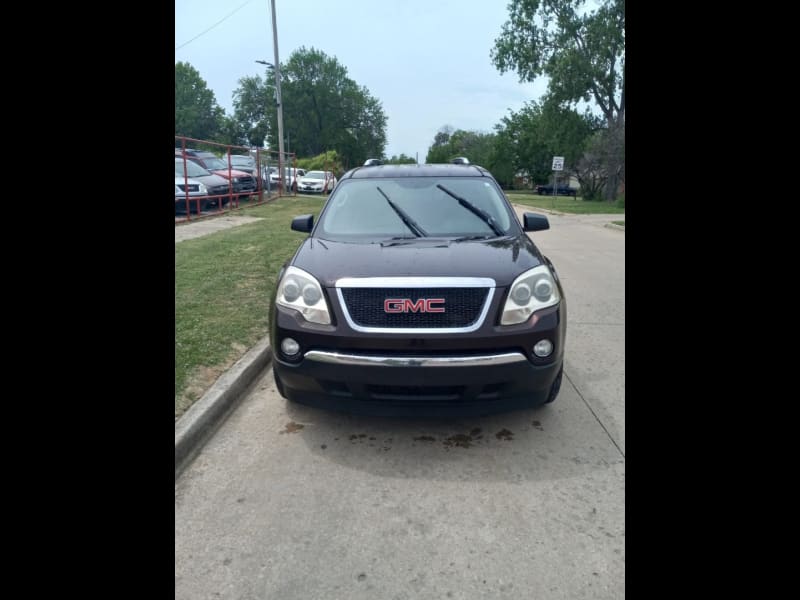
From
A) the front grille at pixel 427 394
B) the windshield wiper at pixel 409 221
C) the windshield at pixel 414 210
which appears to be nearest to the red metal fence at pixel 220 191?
the windshield at pixel 414 210

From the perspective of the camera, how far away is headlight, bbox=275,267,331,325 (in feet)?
10.0

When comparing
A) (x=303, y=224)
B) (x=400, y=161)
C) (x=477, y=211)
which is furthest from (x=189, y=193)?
(x=400, y=161)

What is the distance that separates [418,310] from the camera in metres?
2.95

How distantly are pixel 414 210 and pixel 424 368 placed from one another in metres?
1.75

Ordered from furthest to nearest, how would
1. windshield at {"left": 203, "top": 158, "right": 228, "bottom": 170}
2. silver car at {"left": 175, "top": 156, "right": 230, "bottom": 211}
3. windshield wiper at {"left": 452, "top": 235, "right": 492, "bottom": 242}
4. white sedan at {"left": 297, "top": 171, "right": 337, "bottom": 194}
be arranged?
white sedan at {"left": 297, "top": 171, "right": 337, "bottom": 194}, windshield at {"left": 203, "top": 158, "right": 228, "bottom": 170}, silver car at {"left": 175, "top": 156, "right": 230, "bottom": 211}, windshield wiper at {"left": 452, "top": 235, "right": 492, "bottom": 242}

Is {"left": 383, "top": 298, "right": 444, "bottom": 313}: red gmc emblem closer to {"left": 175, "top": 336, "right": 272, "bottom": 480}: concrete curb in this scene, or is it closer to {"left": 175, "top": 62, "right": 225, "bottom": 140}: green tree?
{"left": 175, "top": 336, "right": 272, "bottom": 480}: concrete curb

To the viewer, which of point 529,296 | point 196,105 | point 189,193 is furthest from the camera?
point 196,105

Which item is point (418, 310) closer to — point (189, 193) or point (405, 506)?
point (405, 506)

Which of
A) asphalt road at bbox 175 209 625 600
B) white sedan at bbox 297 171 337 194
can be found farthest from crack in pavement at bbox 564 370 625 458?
white sedan at bbox 297 171 337 194

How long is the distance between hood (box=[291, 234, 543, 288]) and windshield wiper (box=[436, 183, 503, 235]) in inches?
10.7
